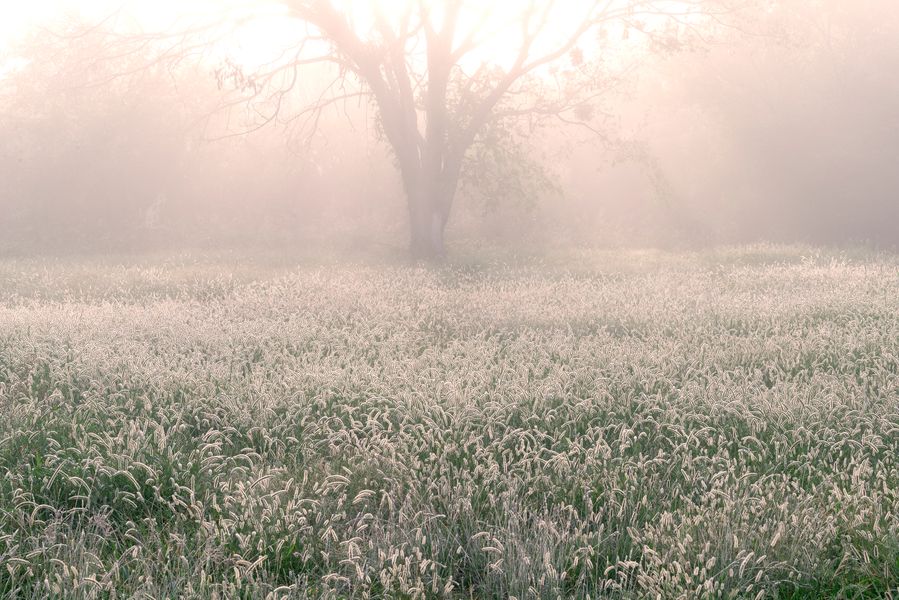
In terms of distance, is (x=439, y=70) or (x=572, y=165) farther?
(x=572, y=165)

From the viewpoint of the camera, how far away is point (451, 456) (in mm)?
4633

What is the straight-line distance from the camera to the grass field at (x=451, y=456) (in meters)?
3.40

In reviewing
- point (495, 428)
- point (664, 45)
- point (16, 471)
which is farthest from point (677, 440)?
point (664, 45)

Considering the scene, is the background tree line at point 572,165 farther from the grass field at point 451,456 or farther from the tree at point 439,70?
the grass field at point 451,456

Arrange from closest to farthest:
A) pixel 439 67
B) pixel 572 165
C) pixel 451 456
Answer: pixel 451 456 → pixel 439 67 → pixel 572 165

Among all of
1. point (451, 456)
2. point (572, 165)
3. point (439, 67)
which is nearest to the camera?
point (451, 456)

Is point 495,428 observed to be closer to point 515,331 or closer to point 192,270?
point 515,331

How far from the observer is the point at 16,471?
14.6 feet

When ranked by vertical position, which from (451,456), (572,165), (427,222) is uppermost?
(572,165)

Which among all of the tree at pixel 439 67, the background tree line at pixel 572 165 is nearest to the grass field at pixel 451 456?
the tree at pixel 439 67

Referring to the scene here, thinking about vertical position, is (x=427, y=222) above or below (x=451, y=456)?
above

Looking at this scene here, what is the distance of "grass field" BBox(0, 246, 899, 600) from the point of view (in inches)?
134

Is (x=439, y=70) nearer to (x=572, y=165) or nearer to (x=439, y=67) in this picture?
(x=439, y=67)

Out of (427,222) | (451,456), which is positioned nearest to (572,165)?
(427,222)
